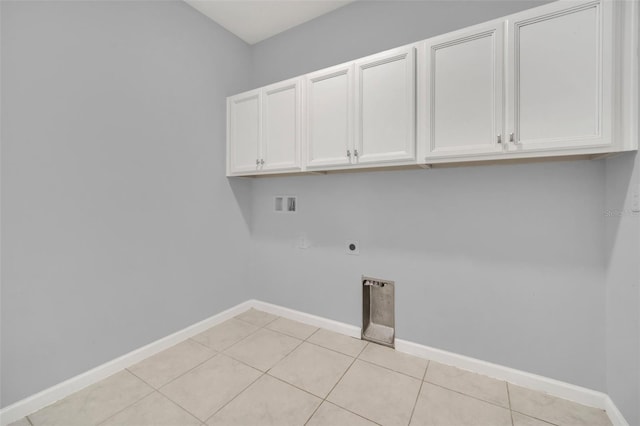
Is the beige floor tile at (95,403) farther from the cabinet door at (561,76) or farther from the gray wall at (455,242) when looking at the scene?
the cabinet door at (561,76)

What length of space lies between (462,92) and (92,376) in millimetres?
2948

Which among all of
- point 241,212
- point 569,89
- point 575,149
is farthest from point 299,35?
point 575,149

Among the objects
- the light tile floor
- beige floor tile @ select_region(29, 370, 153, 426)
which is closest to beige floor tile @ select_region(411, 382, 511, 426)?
the light tile floor

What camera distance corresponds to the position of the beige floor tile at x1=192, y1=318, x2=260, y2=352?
2.18 meters

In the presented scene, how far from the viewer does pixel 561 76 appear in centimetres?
130

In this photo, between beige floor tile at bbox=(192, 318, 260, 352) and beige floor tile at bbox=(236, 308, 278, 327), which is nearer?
beige floor tile at bbox=(192, 318, 260, 352)

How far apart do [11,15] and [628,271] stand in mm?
3470

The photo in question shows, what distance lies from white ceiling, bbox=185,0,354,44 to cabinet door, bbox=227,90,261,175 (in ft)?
2.38

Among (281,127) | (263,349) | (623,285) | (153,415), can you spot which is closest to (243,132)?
(281,127)

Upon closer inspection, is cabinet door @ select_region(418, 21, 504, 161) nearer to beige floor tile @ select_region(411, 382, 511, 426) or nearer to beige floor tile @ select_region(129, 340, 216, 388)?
beige floor tile @ select_region(411, 382, 511, 426)

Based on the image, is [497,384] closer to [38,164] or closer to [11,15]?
[38,164]

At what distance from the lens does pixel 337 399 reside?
5.11ft

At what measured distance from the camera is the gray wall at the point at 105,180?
4.71 feet

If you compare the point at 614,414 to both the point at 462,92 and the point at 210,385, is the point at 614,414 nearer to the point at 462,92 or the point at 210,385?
the point at 462,92
